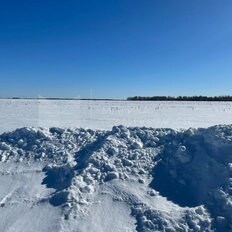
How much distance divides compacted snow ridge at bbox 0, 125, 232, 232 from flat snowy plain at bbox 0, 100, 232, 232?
0.07 feet

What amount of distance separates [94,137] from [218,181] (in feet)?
14.0

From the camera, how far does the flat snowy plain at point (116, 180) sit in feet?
22.7

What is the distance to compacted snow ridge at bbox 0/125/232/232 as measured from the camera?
6.92 m

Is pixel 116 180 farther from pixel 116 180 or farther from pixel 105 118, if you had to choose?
pixel 105 118

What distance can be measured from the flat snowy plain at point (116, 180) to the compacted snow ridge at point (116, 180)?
22mm

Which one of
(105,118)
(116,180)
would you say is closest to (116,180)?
(116,180)

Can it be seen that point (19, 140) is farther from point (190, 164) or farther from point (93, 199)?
point (190, 164)

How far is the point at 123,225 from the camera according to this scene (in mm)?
6867

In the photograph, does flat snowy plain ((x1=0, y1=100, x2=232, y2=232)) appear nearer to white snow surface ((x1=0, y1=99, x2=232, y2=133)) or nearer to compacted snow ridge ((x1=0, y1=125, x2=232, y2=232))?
compacted snow ridge ((x1=0, y1=125, x2=232, y2=232))

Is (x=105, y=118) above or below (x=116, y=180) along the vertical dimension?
above

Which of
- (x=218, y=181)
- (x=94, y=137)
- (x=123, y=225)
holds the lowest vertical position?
(x=123, y=225)

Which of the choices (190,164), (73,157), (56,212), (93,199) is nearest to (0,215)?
(56,212)

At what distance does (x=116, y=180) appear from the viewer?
8.22 metres

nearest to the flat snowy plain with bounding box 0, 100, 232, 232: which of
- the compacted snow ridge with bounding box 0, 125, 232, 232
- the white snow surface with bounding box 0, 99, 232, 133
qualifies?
the compacted snow ridge with bounding box 0, 125, 232, 232
